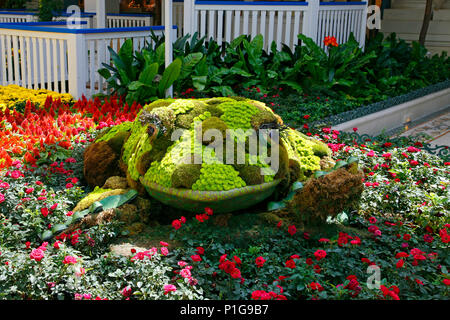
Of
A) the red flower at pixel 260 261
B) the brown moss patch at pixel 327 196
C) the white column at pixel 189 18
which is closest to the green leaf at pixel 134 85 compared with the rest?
the white column at pixel 189 18

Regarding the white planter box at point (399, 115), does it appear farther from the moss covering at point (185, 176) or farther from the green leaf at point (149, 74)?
the moss covering at point (185, 176)

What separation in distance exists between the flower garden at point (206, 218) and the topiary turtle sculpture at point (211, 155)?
0.01m

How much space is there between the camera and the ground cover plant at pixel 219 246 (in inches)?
117

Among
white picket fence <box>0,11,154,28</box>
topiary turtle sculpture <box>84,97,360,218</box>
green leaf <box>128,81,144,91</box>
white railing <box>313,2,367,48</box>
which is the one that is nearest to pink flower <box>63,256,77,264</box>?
topiary turtle sculpture <box>84,97,360,218</box>

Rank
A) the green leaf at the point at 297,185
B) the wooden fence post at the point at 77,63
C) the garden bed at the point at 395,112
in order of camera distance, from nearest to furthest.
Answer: the green leaf at the point at 297,185
the wooden fence post at the point at 77,63
the garden bed at the point at 395,112

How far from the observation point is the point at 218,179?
3.61 m

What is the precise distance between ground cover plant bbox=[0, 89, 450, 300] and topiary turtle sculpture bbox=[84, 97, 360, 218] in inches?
8.3

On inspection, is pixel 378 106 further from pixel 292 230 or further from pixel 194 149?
pixel 194 149

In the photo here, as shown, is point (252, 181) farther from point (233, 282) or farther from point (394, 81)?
point (394, 81)

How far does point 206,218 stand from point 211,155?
45 centimetres

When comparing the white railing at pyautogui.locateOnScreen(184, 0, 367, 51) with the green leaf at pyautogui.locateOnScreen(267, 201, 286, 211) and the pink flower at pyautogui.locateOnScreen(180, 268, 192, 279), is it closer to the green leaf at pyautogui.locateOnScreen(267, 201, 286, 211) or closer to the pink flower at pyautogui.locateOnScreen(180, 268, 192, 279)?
the green leaf at pyautogui.locateOnScreen(267, 201, 286, 211)

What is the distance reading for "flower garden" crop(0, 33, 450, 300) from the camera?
3.02 meters

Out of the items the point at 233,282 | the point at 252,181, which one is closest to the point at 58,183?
→ the point at 252,181

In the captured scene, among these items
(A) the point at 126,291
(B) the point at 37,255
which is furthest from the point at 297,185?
(B) the point at 37,255
